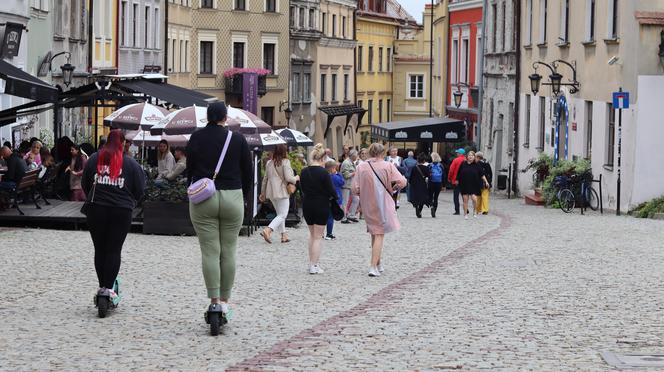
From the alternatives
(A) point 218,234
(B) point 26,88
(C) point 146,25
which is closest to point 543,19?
(C) point 146,25

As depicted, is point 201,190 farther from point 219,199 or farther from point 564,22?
point 564,22

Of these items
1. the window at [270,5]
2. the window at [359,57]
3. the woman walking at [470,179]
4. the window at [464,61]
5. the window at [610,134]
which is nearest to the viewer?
the woman walking at [470,179]

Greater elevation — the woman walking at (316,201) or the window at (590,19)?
the window at (590,19)

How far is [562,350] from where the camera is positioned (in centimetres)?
1099

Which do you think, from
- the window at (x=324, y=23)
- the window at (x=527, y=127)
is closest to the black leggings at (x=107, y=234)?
the window at (x=527, y=127)

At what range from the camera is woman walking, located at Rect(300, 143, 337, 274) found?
17641mm

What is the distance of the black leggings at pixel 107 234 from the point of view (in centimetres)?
1270

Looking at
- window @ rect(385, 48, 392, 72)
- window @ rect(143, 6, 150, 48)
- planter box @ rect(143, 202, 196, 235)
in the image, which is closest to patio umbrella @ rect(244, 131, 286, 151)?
planter box @ rect(143, 202, 196, 235)

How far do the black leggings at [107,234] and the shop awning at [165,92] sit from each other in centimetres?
1419

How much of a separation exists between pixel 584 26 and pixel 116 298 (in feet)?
89.2

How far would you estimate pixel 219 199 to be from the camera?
1181cm

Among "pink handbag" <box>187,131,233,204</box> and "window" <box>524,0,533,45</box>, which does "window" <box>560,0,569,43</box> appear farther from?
"pink handbag" <box>187,131,233,204</box>

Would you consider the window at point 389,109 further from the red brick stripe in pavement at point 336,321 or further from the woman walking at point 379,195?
the woman walking at point 379,195

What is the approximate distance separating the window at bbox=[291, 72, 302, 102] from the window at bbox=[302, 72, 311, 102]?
579 millimetres
